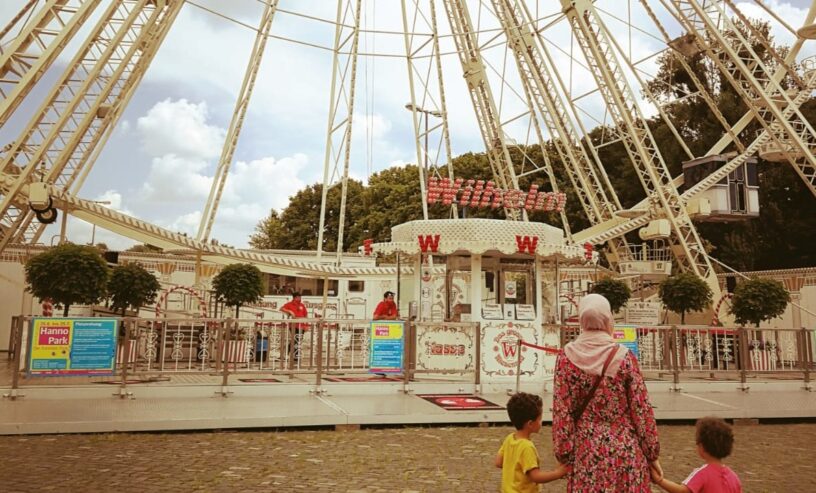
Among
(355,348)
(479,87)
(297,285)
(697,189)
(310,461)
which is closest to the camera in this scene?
(310,461)

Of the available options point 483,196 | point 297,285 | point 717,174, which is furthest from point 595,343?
point 717,174

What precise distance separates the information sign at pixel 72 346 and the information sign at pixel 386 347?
471 centimetres

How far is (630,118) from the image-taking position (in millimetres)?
28906

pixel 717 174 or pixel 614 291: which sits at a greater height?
pixel 717 174

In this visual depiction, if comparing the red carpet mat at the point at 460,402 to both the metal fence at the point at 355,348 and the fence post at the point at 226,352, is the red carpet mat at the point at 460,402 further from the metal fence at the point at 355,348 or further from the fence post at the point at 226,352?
the fence post at the point at 226,352

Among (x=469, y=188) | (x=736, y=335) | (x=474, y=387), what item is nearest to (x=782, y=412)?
(x=736, y=335)

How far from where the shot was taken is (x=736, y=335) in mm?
14992

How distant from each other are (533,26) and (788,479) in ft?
78.1

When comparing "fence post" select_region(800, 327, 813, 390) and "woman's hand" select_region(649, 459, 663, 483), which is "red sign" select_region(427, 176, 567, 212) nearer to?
"fence post" select_region(800, 327, 813, 390)

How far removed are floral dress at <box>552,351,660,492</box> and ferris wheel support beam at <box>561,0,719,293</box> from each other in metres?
26.1

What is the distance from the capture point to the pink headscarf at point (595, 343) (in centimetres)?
378

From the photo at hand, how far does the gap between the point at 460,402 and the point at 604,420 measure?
854 centimetres

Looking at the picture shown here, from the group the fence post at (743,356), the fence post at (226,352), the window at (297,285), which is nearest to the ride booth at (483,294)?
the fence post at (226,352)

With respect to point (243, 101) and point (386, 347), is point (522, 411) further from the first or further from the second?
point (243, 101)
